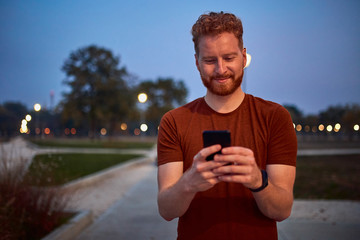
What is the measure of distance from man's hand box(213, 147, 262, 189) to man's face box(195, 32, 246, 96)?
0.65 m

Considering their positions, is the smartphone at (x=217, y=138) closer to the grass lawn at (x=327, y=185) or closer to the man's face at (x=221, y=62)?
the man's face at (x=221, y=62)

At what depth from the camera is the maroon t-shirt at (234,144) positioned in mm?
1901

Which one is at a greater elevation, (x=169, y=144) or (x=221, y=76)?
(x=221, y=76)

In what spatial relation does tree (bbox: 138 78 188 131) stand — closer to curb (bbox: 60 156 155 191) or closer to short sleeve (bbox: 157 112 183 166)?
curb (bbox: 60 156 155 191)

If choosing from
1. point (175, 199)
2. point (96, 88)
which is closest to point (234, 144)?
point (175, 199)

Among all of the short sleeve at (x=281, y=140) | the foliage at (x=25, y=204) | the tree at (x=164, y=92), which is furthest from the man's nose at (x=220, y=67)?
the tree at (x=164, y=92)

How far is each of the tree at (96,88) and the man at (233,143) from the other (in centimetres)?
4618

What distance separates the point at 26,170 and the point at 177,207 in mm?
4827

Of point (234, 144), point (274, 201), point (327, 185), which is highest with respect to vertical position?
point (234, 144)

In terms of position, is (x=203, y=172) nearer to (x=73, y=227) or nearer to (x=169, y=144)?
(x=169, y=144)

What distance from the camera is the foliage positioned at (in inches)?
189

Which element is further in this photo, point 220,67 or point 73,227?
point 73,227

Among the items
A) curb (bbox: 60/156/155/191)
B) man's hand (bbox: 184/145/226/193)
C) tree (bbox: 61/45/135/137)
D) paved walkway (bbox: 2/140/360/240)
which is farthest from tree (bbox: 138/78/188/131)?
man's hand (bbox: 184/145/226/193)

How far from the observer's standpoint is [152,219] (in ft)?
22.6
